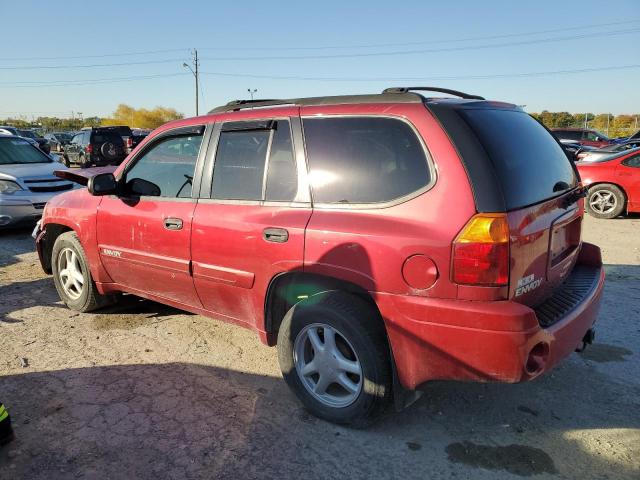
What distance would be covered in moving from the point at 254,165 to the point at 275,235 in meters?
0.58

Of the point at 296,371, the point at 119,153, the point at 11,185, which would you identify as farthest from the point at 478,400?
the point at 119,153

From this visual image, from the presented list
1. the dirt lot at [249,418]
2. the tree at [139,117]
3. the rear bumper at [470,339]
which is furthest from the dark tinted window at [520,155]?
the tree at [139,117]

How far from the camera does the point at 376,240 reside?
2.59 m

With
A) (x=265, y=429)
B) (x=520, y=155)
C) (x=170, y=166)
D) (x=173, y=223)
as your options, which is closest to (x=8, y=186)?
(x=170, y=166)

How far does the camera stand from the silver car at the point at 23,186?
326 inches

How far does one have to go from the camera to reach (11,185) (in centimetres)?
841

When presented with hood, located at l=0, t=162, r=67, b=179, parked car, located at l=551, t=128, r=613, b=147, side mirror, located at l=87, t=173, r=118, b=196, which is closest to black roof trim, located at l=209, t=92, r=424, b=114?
side mirror, located at l=87, t=173, r=118, b=196

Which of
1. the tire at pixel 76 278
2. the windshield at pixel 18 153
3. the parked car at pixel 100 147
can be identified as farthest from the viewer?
the parked car at pixel 100 147

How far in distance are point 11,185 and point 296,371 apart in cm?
749

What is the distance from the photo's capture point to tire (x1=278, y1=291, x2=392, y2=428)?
273cm

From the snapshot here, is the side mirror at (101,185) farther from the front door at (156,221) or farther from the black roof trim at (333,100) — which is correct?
the black roof trim at (333,100)

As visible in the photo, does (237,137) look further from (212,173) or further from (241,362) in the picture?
(241,362)

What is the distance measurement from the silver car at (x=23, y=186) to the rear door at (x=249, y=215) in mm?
6228

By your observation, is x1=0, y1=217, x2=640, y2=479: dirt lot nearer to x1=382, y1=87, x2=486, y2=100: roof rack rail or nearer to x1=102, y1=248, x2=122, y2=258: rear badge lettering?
x1=102, y1=248, x2=122, y2=258: rear badge lettering
